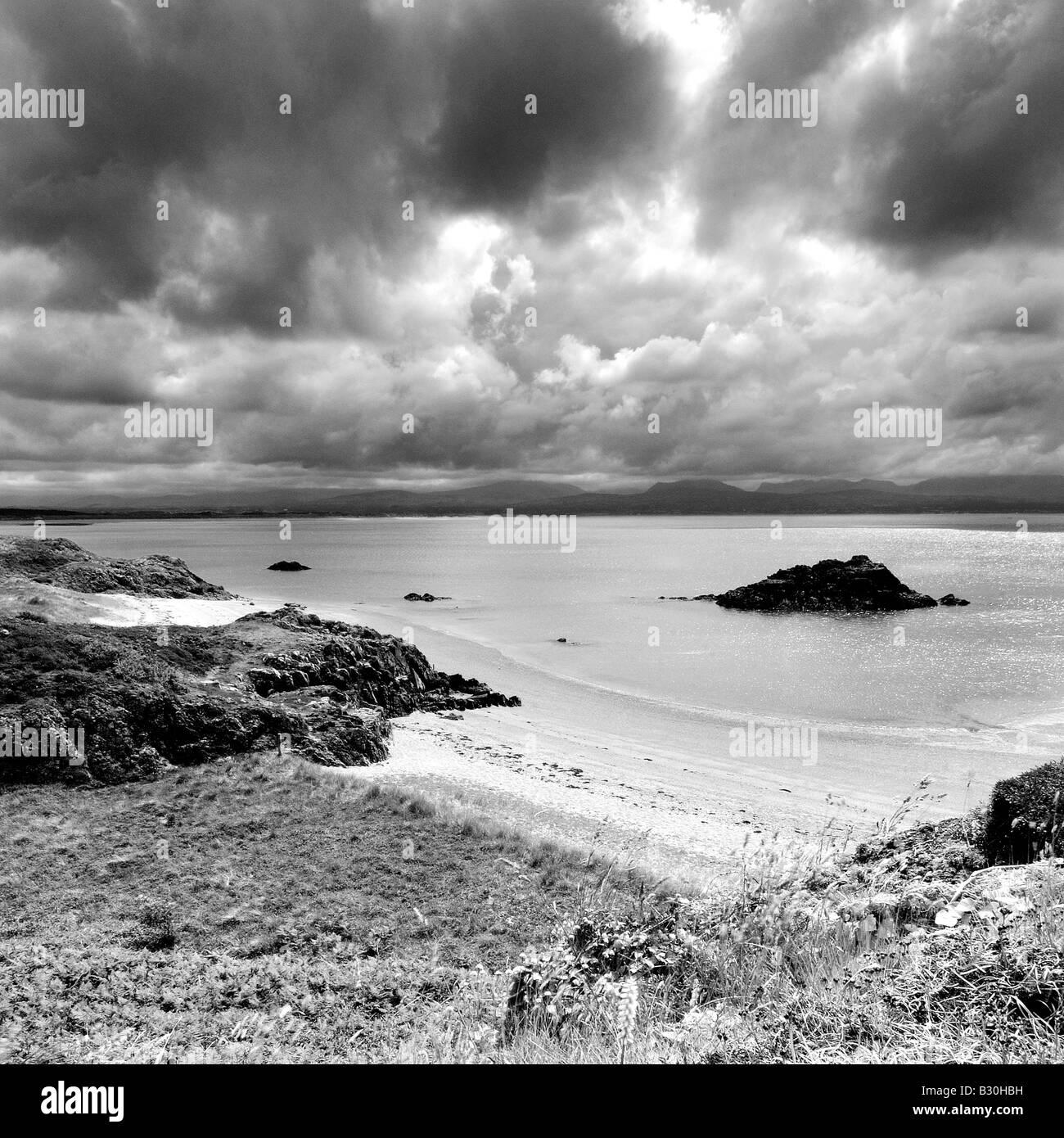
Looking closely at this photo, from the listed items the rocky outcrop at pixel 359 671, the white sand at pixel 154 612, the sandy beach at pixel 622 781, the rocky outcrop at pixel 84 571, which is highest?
the rocky outcrop at pixel 84 571

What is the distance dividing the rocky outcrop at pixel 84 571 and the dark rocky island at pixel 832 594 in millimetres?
57912

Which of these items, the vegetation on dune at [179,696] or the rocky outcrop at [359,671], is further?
the rocky outcrop at [359,671]

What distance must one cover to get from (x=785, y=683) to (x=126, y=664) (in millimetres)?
34183

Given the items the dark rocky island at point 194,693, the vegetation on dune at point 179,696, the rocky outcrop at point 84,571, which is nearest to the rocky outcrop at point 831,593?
the dark rocky island at point 194,693

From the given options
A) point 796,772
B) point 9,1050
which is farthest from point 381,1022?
point 796,772

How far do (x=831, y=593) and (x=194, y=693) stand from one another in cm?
7101

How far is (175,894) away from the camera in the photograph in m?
10.9

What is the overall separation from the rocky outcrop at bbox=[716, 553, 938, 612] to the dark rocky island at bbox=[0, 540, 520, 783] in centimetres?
5075

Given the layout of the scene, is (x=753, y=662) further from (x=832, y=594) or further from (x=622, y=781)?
(x=832, y=594)

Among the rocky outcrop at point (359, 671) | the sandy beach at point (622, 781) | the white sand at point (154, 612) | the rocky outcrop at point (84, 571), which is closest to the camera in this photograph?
the sandy beach at point (622, 781)

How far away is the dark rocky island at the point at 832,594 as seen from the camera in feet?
236

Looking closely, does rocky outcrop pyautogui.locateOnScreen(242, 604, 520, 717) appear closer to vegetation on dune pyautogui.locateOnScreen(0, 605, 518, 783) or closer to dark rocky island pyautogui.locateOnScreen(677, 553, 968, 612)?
vegetation on dune pyautogui.locateOnScreen(0, 605, 518, 783)

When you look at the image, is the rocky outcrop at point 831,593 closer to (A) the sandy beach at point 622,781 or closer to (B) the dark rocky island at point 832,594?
(B) the dark rocky island at point 832,594
